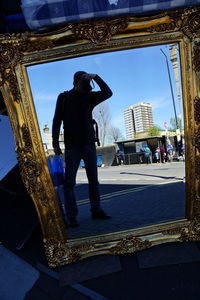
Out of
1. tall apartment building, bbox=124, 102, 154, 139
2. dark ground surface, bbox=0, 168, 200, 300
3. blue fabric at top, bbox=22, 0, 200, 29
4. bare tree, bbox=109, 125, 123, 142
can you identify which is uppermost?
blue fabric at top, bbox=22, 0, 200, 29

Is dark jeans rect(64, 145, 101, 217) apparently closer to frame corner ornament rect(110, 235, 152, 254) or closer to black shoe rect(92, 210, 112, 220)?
black shoe rect(92, 210, 112, 220)

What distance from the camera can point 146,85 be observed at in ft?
5.95

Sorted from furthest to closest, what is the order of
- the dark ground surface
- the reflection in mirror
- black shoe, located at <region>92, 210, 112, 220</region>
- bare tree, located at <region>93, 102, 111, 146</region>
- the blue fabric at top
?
black shoe, located at <region>92, 210, 112, 220</region> → bare tree, located at <region>93, 102, 111, 146</region> → the reflection in mirror → the blue fabric at top → the dark ground surface

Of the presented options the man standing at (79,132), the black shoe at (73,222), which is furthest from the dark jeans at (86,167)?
the black shoe at (73,222)

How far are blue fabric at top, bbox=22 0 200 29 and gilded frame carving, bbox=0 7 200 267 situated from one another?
5 cm

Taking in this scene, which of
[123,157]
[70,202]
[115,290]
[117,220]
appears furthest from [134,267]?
[123,157]

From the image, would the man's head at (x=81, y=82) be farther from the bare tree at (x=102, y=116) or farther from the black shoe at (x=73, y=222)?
the black shoe at (x=73, y=222)

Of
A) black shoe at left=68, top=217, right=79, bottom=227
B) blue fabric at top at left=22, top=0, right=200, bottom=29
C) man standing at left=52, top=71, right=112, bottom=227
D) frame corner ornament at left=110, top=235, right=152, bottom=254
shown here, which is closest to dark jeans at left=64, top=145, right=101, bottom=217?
man standing at left=52, top=71, right=112, bottom=227

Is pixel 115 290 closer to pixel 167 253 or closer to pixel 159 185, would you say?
pixel 167 253

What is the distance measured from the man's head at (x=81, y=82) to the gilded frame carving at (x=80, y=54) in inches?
6.0

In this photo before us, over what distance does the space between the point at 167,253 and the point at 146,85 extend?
1.41 meters

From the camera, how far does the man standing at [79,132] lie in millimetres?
1772

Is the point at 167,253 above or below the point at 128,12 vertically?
below

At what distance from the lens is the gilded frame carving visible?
5.21 feet
